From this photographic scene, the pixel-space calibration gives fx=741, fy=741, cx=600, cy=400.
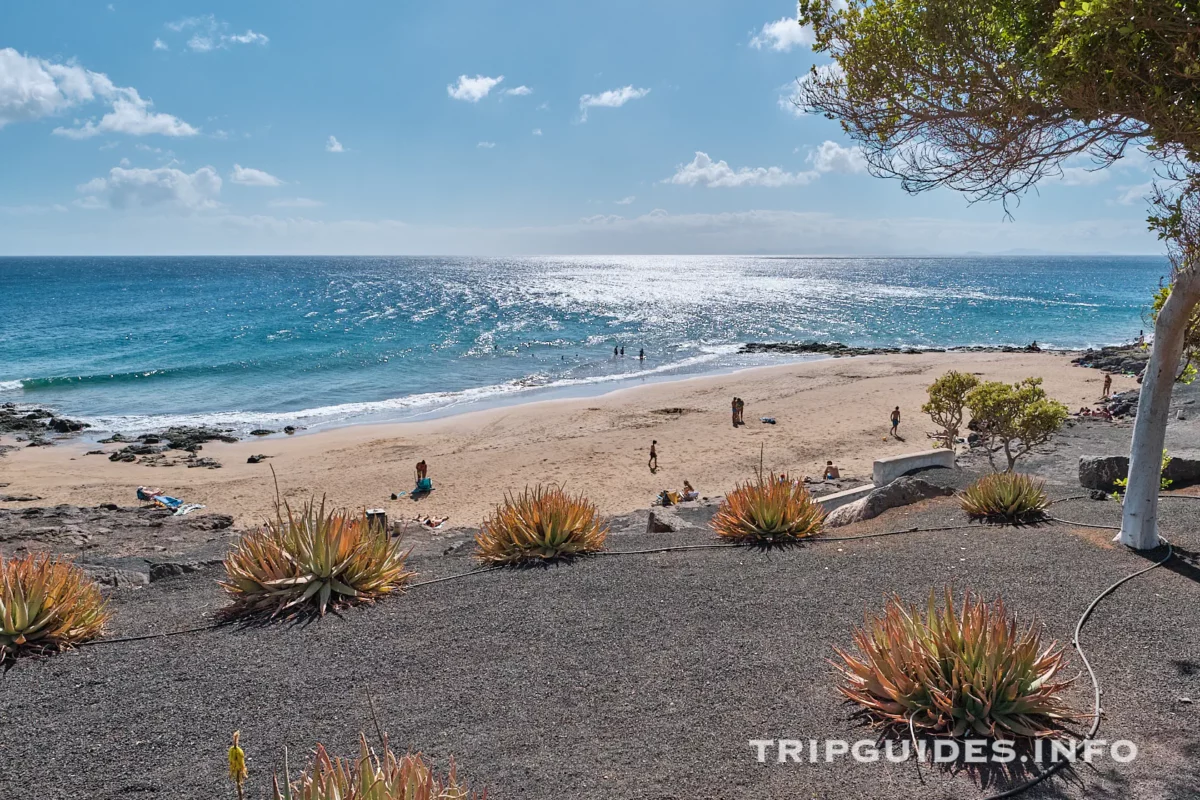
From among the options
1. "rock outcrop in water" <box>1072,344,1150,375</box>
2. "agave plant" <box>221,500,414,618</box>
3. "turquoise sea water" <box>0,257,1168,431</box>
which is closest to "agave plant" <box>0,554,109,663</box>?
"agave plant" <box>221,500,414,618</box>

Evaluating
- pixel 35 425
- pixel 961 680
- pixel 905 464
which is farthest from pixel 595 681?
pixel 35 425

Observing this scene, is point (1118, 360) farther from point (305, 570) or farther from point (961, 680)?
point (305, 570)

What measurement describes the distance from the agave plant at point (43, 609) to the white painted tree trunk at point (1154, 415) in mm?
8878

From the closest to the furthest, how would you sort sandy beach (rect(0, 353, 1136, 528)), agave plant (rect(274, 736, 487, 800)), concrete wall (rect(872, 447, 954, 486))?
agave plant (rect(274, 736, 487, 800)) < concrete wall (rect(872, 447, 954, 486)) < sandy beach (rect(0, 353, 1136, 528))

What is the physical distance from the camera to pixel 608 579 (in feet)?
22.0

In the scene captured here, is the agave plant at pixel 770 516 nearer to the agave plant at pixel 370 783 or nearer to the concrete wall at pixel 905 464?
the concrete wall at pixel 905 464

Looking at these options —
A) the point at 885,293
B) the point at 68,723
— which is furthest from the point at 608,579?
the point at 885,293

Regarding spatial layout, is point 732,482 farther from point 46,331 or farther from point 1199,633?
point 46,331

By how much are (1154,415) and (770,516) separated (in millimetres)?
3497

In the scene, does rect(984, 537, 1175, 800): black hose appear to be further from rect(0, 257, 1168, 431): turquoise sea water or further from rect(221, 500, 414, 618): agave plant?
rect(0, 257, 1168, 431): turquoise sea water

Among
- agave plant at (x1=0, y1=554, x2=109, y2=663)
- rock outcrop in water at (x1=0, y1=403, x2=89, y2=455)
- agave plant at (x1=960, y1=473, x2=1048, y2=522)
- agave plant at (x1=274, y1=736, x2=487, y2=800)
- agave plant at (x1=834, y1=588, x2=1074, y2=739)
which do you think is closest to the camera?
agave plant at (x1=274, y1=736, x2=487, y2=800)

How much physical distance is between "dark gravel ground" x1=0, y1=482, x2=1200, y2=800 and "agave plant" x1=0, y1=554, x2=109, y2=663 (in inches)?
10.2

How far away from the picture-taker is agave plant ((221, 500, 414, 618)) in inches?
243

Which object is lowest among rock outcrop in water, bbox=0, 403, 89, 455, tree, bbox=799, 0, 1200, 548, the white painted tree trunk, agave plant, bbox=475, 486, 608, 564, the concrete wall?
rock outcrop in water, bbox=0, 403, 89, 455
